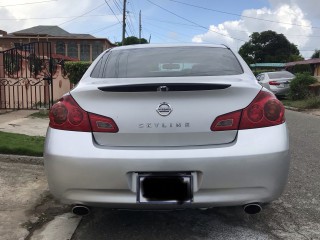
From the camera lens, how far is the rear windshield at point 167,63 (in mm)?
3502

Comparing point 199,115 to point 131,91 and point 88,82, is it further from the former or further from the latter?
point 88,82

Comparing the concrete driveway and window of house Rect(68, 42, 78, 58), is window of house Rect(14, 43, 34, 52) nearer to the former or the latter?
the concrete driveway

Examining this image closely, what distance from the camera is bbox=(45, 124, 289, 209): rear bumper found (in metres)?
2.88

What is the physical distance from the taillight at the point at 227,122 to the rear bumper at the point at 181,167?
77 mm

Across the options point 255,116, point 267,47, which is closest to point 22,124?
point 255,116

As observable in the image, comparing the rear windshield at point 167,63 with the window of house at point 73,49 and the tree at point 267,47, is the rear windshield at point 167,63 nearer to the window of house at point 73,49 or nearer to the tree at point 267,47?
the window of house at point 73,49

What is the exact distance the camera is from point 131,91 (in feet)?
9.87

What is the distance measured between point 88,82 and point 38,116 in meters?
7.59

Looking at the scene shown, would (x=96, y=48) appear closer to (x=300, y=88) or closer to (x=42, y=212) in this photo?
(x=300, y=88)

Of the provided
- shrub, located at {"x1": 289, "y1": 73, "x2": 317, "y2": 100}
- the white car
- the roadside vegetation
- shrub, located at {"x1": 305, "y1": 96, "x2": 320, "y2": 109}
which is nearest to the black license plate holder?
the white car

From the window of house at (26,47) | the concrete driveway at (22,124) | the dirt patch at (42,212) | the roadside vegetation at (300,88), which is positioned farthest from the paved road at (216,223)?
the roadside vegetation at (300,88)

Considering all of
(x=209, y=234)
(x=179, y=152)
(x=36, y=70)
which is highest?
(x=36, y=70)

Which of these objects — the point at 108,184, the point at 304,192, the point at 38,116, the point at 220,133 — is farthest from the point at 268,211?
the point at 38,116

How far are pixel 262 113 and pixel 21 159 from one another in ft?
12.2
